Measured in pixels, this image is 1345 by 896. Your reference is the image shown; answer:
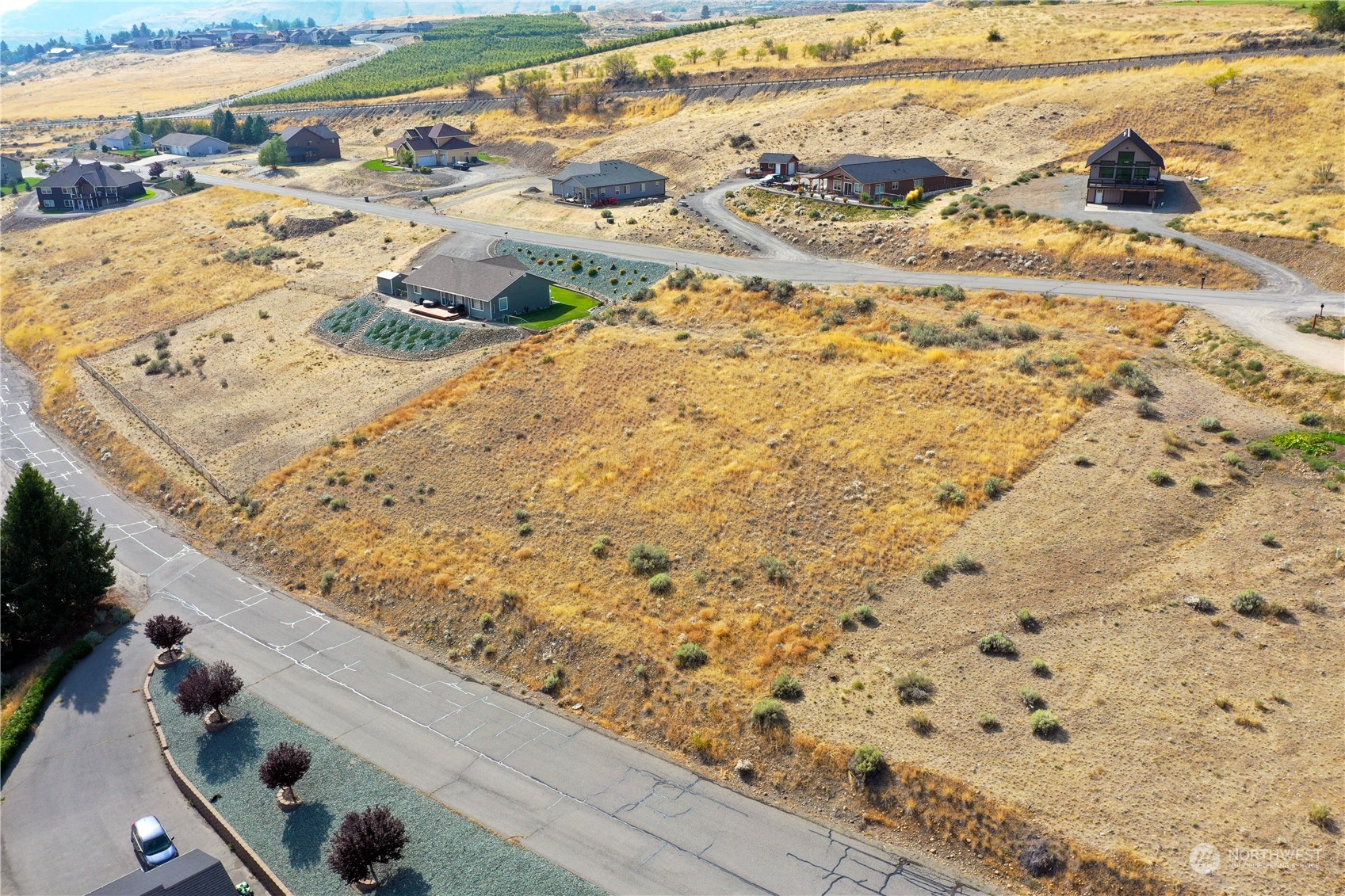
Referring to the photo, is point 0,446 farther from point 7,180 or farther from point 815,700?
point 7,180

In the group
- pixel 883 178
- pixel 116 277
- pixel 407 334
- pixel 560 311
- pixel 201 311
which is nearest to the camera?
pixel 407 334

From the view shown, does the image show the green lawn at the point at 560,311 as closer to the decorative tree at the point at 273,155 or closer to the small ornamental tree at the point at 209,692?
the small ornamental tree at the point at 209,692

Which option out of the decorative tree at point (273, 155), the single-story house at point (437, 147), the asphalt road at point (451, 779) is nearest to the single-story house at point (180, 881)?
the asphalt road at point (451, 779)

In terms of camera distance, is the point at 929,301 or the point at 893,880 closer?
the point at 893,880

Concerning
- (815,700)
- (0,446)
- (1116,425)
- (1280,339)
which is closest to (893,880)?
(815,700)

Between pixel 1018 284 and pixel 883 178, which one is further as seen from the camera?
pixel 883 178

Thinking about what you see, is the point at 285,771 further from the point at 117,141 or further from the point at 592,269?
the point at 117,141

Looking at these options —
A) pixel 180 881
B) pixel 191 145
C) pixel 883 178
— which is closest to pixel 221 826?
pixel 180 881

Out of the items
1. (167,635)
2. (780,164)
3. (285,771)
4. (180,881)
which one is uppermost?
(780,164)
